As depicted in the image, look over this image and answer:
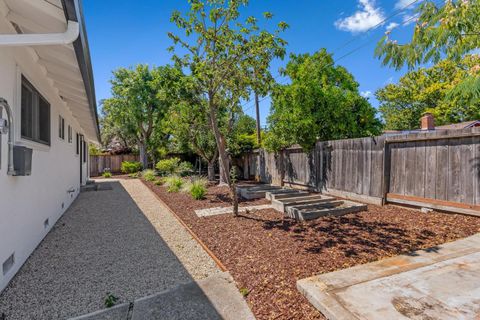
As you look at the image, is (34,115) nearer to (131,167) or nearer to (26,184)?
(26,184)

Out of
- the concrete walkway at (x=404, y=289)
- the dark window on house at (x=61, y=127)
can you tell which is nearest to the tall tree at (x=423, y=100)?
the concrete walkway at (x=404, y=289)

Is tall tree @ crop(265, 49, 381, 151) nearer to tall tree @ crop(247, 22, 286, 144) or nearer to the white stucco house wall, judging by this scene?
tall tree @ crop(247, 22, 286, 144)

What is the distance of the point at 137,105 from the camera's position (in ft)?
64.3

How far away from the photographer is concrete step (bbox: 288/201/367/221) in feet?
17.5

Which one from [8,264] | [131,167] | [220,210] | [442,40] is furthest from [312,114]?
[131,167]

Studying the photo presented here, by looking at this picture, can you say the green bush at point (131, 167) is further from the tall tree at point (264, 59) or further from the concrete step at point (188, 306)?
the concrete step at point (188, 306)

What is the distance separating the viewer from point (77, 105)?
6.67 metres

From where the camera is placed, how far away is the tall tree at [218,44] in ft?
17.0

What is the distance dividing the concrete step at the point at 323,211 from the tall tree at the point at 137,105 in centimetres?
1601

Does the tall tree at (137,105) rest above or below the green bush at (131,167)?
above

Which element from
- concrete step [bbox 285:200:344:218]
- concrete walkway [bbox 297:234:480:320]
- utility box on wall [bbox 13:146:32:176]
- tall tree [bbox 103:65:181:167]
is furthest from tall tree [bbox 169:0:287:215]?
tall tree [bbox 103:65:181:167]

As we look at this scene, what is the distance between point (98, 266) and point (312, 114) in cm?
875

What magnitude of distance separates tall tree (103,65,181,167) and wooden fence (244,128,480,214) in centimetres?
1462

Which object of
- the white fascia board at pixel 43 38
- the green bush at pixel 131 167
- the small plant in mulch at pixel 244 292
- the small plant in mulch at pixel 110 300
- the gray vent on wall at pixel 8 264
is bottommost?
the small plant in mulch at pixel 110 300
